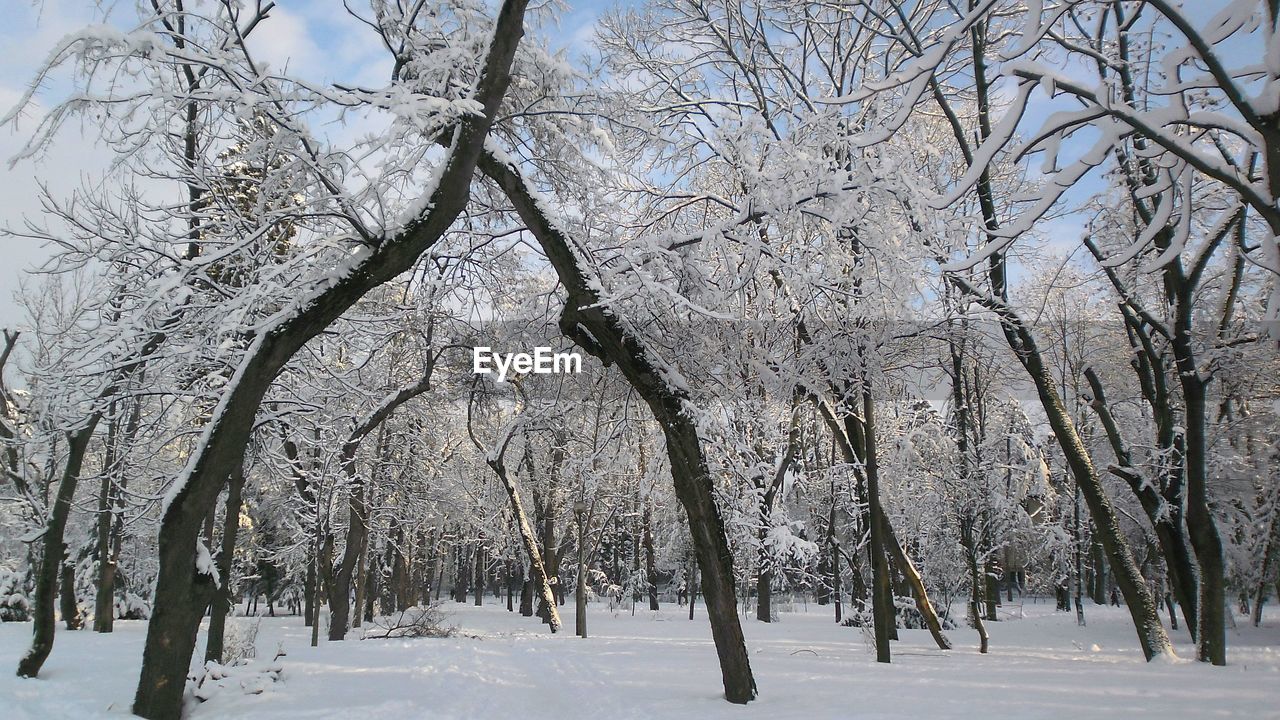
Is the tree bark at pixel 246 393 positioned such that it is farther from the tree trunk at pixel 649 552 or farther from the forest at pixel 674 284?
the tree trunk at pixel 649 552

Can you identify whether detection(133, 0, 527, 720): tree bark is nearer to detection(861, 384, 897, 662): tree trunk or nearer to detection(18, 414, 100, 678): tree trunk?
detection(18, 414, 100, 678): tree trunk

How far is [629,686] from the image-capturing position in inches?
334

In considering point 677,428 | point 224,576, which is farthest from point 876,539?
point 224,576

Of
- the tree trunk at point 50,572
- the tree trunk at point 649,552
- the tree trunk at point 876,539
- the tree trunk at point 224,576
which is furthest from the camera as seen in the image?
the tree trunk at point 649,552

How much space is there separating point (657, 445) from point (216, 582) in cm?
743

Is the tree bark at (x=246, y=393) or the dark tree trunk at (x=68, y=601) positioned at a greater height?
the tree bark at (x=246, y=393)

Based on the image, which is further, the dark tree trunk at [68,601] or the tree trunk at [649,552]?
the tree trunk at [649,552]

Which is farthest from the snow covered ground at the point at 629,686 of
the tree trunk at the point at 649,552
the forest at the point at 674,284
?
the tree trunk at the point at 649,552

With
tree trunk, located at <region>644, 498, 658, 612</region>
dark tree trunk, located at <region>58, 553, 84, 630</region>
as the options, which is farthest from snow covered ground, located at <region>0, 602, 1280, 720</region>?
tree trunk, located at <region>644, 498, 658, 612</region>

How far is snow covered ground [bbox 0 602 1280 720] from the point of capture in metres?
6.30

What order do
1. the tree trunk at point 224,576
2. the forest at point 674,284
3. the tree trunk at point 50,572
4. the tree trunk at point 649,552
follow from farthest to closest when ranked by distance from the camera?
the tree trunk at point 649,552 → the tree trunk at point 224,576 → the tree trunk at point 50,572 → the forest at point 674,284

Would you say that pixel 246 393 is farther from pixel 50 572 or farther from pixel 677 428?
pixel 50 572

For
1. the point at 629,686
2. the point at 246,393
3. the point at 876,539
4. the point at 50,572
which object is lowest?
the point at 629,686

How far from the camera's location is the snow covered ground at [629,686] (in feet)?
20.7
